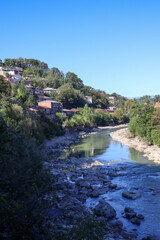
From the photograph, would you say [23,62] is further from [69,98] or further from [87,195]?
[87,195]

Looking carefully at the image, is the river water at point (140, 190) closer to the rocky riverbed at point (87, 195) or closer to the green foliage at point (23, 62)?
the rocky riverbed at point (87, 195)

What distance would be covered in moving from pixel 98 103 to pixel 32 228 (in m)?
91.9

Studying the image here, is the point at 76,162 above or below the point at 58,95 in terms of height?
below

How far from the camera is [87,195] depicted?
48.5ft

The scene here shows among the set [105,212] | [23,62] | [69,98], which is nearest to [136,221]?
[105,212]

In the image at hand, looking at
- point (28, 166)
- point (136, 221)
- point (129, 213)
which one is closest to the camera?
point (28, 166)

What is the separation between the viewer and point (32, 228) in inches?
207

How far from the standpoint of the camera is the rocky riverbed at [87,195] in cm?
978

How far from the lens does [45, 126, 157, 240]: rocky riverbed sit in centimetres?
978

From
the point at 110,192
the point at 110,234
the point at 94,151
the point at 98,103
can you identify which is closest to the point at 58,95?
the point at 98,103

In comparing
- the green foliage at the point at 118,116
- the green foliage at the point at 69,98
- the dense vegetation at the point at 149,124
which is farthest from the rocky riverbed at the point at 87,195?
the green foliage at the point at 118,116

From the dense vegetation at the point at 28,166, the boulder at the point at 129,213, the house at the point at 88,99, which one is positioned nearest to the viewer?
the dense vegetation at the point at 28,166

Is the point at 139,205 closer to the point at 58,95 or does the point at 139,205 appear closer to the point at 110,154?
the point at 110,154

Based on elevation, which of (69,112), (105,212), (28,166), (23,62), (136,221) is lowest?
(136,221)
